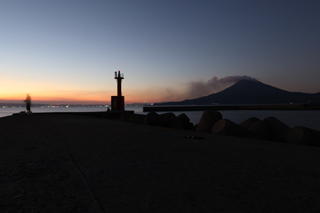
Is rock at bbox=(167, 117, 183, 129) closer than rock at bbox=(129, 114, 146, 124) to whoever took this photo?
Yes

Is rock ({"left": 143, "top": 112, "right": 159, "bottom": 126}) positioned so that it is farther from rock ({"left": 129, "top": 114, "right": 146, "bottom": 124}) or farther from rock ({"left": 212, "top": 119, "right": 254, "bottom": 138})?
rock ({"left": 212, "top": 119, "right": 254, "bottom": 138})

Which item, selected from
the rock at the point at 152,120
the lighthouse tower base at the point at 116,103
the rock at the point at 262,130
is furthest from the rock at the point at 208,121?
the lighthouse tower base at the point at 116,103

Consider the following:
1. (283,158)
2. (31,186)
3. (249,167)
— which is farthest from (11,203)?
(283,158)

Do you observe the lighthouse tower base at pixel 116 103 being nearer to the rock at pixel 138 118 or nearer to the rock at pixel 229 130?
the rock at pixel 138 118

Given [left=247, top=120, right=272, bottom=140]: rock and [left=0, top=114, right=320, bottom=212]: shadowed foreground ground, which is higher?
A: [left=0, top=114, right=320, bottom=212]: shadowed foreground ground

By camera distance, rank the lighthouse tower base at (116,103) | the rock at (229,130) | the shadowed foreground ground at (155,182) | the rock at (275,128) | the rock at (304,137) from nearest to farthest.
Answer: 1. the shadowed foreground ground at (155,182)
2. the rock at (304,137)
3. the rock at (229,130)
4. the rock at (275,128)
5. the lighthouse tower base at (116,103)

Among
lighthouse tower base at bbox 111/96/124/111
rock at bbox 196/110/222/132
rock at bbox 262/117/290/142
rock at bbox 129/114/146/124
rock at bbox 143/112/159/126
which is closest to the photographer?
rock at bbox 262/117/290/142

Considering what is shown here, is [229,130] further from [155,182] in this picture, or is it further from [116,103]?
[116,103]

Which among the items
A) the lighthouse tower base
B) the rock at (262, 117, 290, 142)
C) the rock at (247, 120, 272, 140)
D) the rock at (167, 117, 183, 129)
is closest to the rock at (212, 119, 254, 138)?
the rock at (247, 120, 272, 140)

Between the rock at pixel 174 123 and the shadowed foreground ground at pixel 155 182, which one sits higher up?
the shadowed foreground ground at pixel 155 182

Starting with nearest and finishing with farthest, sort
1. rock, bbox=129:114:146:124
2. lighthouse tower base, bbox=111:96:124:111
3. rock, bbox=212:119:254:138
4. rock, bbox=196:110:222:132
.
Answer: rock, bbox=212:119:254:138
rock, bbox=196:110:222:132
rock, bbox=129:114:146:124
lighthouse tower base, bbox=111:96:124:111

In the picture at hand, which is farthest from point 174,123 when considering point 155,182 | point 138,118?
point 155,182

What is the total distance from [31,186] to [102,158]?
3.62ft

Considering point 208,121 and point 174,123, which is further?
point 174,123
